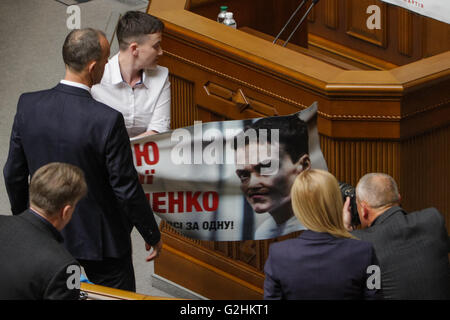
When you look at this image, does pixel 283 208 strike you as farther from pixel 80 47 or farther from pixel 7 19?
pixel 7 19

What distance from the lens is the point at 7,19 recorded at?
24.2 ft

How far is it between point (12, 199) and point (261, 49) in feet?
4.12

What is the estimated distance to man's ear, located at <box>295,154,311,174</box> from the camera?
409 centimetres

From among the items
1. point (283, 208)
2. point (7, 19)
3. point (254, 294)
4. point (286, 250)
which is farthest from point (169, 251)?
point (7, 19)

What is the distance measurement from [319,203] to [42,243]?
2.93ft

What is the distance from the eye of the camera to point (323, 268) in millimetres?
3176

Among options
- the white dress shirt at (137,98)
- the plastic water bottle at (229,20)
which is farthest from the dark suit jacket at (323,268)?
the plastic water bottle at (229,20)

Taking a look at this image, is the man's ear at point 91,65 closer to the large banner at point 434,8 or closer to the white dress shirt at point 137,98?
the white dress shirt at point 137,98

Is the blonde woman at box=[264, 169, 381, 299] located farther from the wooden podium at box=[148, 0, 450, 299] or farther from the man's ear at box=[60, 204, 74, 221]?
the wooden podium at box=[148, 0, 450, 299]

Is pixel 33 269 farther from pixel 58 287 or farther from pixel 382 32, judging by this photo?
pixel 382 32

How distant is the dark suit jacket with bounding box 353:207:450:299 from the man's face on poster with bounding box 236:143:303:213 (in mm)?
696

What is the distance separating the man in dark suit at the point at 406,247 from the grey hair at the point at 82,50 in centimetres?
115

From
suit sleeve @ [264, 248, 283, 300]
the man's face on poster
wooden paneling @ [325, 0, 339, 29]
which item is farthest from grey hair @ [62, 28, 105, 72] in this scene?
wooden paneling @ [325, 0, 339, 29]

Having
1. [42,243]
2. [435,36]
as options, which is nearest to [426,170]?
[42,243]
